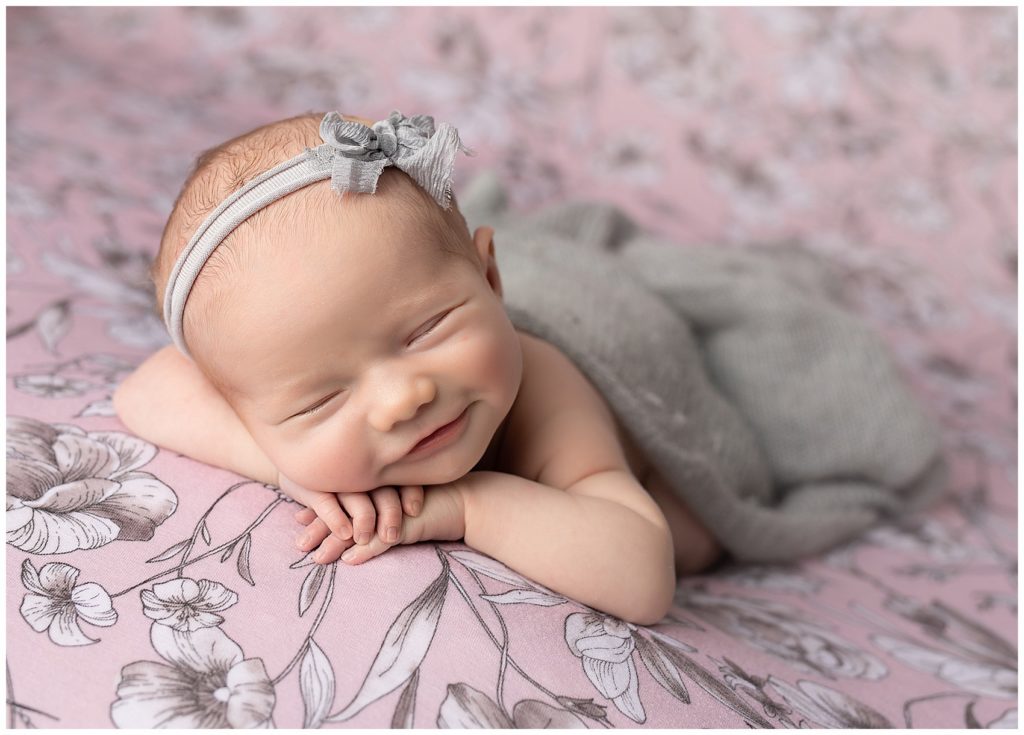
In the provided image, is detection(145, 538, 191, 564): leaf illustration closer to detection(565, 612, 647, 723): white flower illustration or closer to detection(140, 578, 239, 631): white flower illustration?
detection(140, 578, 239, 631): white flower illustration

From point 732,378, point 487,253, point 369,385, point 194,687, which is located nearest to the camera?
point 194,687

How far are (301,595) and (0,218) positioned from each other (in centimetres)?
84

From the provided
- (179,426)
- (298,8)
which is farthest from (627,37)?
(179,426)

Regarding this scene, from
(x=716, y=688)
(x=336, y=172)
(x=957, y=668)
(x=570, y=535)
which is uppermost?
Answer: (x=336, y=172)

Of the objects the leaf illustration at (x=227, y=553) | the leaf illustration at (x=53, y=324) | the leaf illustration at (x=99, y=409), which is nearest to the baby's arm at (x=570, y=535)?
the leaf illustration at (x=227, y=553)

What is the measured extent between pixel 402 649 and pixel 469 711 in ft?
0.24

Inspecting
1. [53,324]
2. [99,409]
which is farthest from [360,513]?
[53,324]

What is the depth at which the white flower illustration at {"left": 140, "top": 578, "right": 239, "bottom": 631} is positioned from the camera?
2.56ft

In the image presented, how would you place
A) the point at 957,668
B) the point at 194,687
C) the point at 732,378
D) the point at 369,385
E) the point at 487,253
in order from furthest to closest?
the point at 732,378, the point at 957,668, the point at 487,253, the point at 369,385, the point at 194,687

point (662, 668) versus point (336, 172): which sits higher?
point (336, 172)

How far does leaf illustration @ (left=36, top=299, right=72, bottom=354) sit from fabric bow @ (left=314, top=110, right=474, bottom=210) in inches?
20.2

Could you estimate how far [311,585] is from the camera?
0.83 metres

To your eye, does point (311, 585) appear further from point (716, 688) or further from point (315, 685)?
point (716, 688)

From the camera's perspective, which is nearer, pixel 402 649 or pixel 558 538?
pixel 402 649
